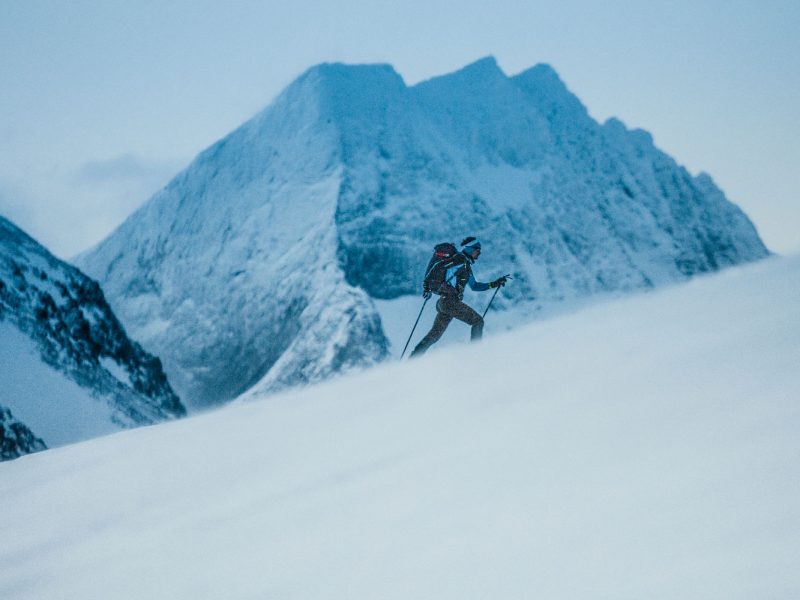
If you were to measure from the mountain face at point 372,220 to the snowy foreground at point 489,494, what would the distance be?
73.9m

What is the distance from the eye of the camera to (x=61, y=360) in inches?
1369

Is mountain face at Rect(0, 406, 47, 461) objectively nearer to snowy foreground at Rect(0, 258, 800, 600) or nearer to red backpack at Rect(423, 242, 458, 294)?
red backpack at Rect(423, 242, 458, 294)

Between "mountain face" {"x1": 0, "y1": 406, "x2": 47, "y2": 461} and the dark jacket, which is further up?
the dark jacket

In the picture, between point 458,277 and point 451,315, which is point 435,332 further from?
point 458,277

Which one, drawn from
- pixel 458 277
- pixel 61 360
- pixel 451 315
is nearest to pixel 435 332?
pixel 451 315

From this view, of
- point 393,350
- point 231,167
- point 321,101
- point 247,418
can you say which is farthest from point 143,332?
point 247,418

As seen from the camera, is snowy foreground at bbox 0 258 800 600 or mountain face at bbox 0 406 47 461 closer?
snowy foreground at bbox 0 258 800 600

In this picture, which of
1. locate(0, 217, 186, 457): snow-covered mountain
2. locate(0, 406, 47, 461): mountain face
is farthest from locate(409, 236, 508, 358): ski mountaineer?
locate(0, 217, 186, 457): snow-covered mountain

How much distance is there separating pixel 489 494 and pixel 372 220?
312 ft

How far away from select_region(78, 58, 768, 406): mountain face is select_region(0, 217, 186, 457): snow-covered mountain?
3165 cm

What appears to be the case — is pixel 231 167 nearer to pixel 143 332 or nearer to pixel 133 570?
pixel 143 332

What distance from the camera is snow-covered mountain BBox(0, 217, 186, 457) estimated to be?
30172mm

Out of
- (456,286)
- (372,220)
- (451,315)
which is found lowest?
(451,315)

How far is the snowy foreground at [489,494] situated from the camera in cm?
89
